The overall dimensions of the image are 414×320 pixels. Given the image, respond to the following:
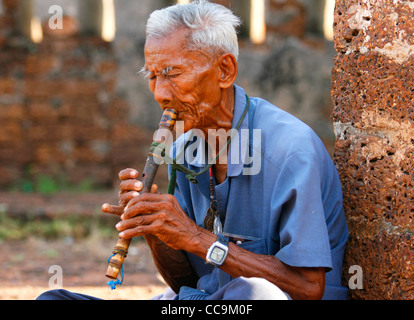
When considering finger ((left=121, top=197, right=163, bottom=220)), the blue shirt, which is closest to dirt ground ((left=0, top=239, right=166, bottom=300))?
the blue shirt

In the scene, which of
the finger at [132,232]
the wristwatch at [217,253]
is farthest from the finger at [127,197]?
the wristwatch at [217,253]

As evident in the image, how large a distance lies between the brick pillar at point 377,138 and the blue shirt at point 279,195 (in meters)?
Result: 0.10

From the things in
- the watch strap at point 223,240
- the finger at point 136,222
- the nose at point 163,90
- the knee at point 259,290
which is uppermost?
the nose at point 163,90

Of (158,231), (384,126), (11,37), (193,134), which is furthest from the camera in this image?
(11,37)

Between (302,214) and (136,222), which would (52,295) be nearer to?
(136,222)

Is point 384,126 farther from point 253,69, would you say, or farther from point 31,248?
point 253,69

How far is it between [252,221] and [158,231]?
468 millimetres

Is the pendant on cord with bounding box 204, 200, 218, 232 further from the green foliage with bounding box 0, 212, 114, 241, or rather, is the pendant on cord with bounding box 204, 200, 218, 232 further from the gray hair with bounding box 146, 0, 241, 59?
the green foliage with bounding box 0, 212, 114, 241

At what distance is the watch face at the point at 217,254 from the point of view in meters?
2.27

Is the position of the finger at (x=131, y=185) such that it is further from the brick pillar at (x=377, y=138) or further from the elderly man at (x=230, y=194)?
the brick pillar at (x=377, y=138)

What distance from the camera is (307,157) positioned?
230 cm
